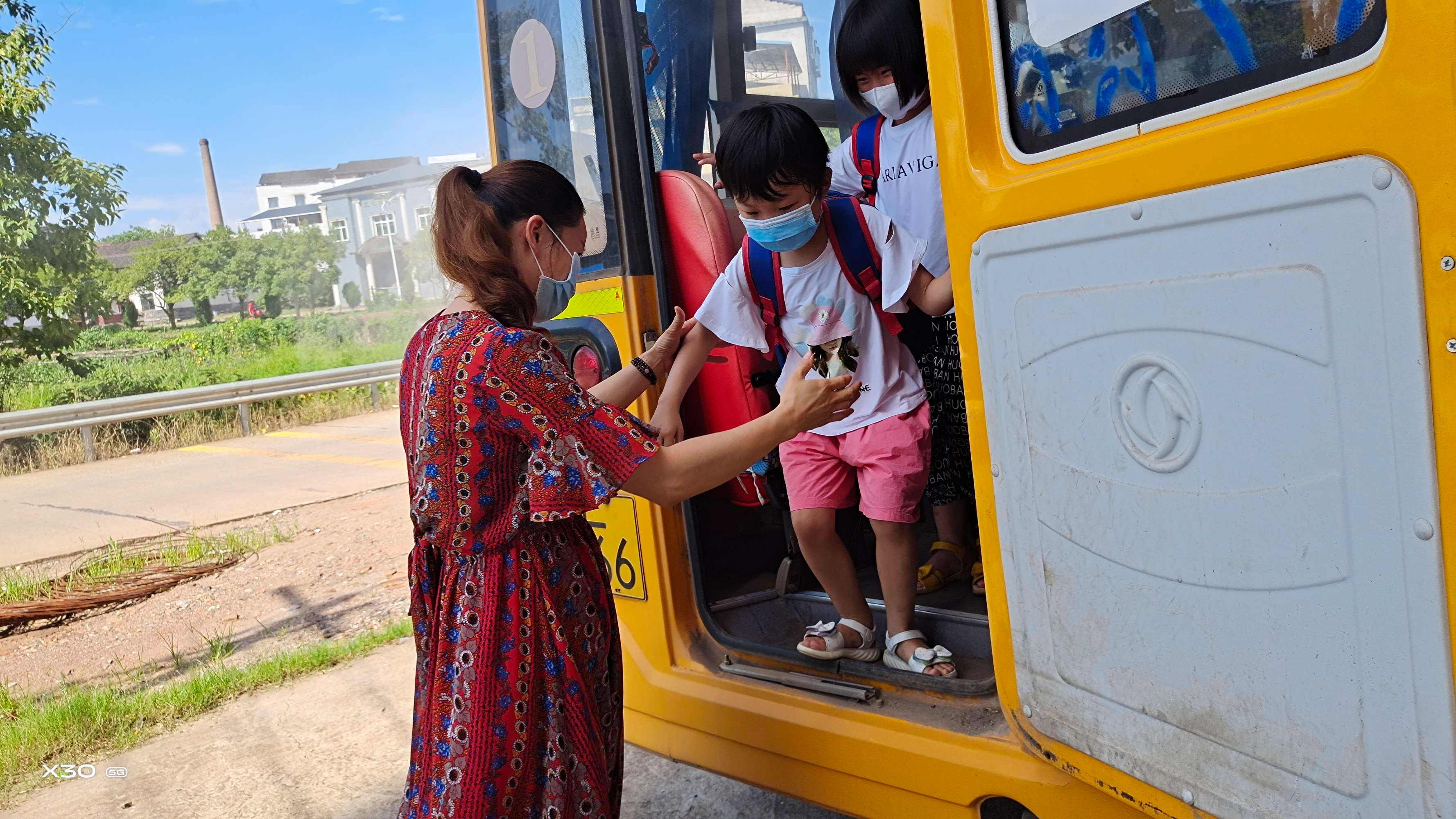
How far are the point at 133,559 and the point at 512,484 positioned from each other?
18.1ft

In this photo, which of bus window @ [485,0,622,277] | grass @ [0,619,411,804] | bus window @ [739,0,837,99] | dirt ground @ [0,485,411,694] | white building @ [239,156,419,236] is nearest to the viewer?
bus window @ [485,0,622,277]

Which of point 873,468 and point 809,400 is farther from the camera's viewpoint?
point 873,468

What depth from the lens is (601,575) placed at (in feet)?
Result: 6.22

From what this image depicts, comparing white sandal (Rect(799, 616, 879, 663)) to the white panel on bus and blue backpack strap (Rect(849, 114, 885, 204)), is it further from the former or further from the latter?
blue backpack strap (Rect(849, 114, 885, 204))

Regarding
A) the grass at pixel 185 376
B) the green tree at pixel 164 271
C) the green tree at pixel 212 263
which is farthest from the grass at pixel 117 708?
the green tree at pixel 212 263

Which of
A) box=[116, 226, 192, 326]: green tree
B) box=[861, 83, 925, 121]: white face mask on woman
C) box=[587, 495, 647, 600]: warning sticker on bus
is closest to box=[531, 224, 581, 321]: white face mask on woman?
box=[587, 495, 647, 600]: warning sticker on bus

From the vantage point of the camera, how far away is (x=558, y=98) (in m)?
2.48

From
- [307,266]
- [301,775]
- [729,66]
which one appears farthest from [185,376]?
[729,66]

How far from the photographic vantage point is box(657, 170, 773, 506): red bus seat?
2.41m

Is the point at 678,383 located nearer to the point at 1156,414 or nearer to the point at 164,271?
the point at 1156,414

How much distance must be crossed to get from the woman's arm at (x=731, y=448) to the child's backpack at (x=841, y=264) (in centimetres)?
52

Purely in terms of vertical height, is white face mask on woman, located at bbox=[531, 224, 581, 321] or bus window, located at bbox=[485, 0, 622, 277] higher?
bus window, located at bbox=[485, 0, 622, 277]

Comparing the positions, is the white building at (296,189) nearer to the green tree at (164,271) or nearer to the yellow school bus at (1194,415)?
the green tree at (164,271)

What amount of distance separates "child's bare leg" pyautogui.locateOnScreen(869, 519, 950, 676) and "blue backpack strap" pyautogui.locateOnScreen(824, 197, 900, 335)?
1.54 ft
